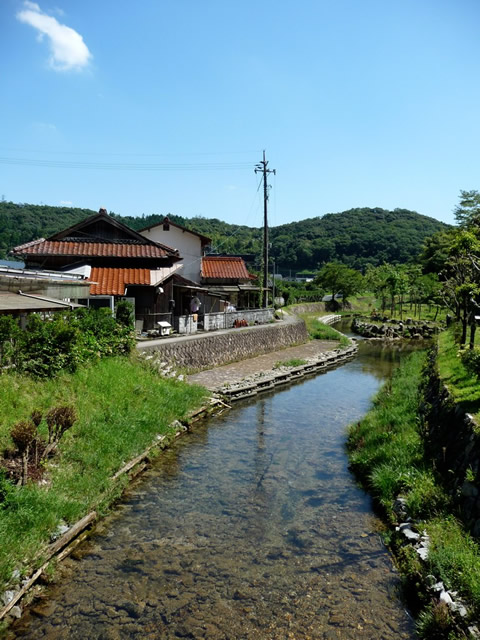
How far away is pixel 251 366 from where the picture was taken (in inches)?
1054

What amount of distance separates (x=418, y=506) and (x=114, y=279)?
1956 centimetres

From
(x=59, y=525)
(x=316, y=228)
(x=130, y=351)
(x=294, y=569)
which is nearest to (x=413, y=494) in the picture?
(x=294, y=569)

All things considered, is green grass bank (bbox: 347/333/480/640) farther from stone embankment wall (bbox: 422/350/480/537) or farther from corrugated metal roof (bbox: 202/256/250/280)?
corrugated metal roof (bbox: 202/256/250/280)

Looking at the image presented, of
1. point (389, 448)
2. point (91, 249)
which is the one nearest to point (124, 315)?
point (91, 249)

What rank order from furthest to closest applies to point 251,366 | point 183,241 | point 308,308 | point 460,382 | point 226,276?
point 308,308, point 226,276, point 183,241, point 251,366, point 460,382

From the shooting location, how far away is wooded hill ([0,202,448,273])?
95.6 m

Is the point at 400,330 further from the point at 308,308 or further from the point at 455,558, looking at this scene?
the point at 455,558

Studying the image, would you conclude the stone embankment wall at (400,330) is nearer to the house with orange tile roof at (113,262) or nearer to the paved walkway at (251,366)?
the paved walkway at (251,366)

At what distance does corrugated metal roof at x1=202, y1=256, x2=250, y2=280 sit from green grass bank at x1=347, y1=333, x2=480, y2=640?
88.9 ft

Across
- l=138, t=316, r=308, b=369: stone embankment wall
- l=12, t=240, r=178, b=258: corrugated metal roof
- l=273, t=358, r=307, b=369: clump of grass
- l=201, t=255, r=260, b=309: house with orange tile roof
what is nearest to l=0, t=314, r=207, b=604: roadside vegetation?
l=138, t=316, r=308, b=369: stone embankment wall

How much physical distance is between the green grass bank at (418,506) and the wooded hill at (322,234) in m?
82.2

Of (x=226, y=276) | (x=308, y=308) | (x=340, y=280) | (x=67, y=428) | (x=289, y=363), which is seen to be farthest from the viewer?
(x=340, y=280)

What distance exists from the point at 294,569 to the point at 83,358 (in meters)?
9.84

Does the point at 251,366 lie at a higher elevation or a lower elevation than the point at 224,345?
lower
